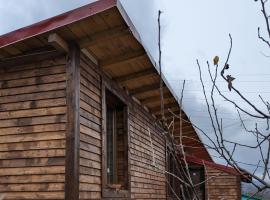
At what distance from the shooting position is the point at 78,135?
5715 mm

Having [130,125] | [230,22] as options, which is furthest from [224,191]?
[230,22]

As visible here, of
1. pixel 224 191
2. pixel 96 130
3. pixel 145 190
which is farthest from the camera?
pixel 224 191

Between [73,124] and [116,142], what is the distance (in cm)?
262

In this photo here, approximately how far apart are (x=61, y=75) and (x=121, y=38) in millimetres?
1041

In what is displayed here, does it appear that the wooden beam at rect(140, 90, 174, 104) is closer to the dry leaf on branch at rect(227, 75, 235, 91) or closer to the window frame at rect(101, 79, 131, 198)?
the window frame at rect(101, 79, 131, 198)

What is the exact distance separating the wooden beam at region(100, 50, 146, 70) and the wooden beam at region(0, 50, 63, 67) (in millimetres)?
1139

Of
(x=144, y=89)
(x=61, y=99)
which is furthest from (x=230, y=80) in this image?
(x=144, y=89)

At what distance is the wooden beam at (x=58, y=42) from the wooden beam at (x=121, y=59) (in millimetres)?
1132

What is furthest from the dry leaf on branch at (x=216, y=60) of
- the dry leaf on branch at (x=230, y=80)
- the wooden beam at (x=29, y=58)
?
the wooden beam at (x=29, y=58)

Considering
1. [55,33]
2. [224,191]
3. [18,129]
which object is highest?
[55,33]

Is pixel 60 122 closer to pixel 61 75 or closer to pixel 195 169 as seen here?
pixel 61 75

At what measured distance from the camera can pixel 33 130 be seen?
590cm

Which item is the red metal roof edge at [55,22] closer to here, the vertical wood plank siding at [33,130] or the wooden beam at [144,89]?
the vertical wood plank siding at [33,130]

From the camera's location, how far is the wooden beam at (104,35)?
224 inches
